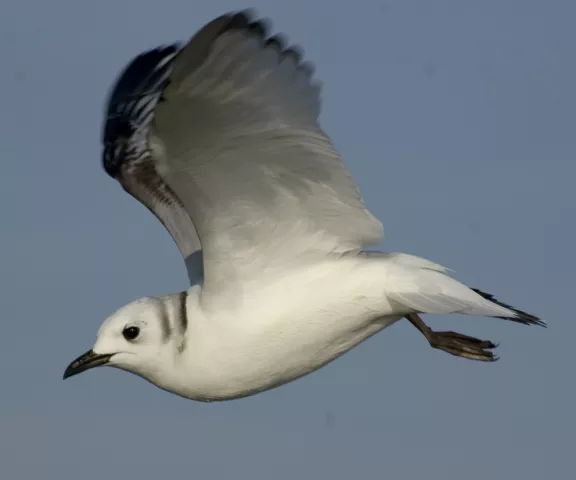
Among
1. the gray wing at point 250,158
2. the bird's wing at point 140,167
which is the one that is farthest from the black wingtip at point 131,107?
the gray wing at point 250,158

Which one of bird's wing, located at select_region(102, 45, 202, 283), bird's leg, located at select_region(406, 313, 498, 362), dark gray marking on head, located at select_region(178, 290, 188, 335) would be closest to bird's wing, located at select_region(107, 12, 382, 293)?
dark gray marking on head, located at select_region(178, 290, 188, 335)

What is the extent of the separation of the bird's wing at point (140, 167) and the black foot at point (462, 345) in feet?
6.26

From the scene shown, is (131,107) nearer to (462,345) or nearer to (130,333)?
(130,333)

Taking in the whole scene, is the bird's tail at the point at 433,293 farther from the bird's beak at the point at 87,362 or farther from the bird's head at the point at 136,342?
the bird's beak at the point at 87,362

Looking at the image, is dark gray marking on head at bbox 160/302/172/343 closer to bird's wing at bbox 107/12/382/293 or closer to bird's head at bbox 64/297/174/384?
bird's head at bbox 64/297/174/384

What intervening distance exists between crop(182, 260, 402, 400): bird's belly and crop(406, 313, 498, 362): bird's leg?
1.49 metres

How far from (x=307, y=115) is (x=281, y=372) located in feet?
5.64

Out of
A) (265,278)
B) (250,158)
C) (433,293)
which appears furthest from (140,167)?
(433,293)

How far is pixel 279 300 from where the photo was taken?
332 inches

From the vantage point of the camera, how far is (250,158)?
7867mm

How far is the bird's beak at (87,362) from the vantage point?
28.6 ft

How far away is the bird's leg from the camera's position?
9.90 m

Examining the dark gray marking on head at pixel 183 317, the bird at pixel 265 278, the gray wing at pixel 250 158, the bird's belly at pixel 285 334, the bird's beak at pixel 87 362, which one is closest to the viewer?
the gray wing at pixel 250 158

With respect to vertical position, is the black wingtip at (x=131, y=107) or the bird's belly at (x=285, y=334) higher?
the black wingtip at (x=131, y=107)
